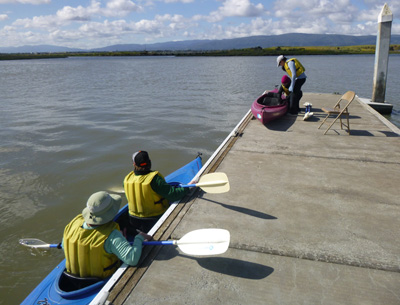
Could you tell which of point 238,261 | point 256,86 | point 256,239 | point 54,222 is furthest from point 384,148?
point 256,86

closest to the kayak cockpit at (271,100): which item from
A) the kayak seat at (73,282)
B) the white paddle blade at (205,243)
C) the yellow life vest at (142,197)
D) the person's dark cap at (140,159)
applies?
the yellow life vest at (142,197)

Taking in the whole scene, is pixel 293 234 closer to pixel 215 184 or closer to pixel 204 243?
pixel 204 243

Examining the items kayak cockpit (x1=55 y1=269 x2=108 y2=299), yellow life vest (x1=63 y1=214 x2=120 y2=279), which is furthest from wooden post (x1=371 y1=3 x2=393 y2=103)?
kayak cockpit (x1=55 y1=269 x2=108 y2=299)

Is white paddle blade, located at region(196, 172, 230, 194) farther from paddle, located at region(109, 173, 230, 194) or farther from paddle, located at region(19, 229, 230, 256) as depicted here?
paddle, located at region(19, 229, 230, 256)

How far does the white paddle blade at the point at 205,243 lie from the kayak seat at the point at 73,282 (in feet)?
3.27

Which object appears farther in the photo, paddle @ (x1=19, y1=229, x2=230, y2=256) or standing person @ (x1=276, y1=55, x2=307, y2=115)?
standing person @ (x1=276, y1=55, x2=307, y2=115)

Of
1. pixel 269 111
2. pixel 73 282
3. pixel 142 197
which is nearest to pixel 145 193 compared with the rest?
pixel 142 197

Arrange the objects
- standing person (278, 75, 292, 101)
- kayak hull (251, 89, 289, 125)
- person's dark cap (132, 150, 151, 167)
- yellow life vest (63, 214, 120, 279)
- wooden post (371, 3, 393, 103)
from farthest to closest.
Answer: wooden post (371, 3, 393, 103)
standing person (278, 75, 292, 101)
kayak hull (251, 89, 289, 125)
person's dark cap (132, 150, 151, 167)
yellow life vest (63, 214, 120, 279)

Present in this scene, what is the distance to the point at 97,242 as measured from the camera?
307 cm

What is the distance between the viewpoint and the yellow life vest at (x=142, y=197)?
13.3 feet

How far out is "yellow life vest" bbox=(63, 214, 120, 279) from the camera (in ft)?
10.1

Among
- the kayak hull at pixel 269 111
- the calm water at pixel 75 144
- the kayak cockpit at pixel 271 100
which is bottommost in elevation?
the calm water at pixel 75 144

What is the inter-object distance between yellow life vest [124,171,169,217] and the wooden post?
1344 centimetres

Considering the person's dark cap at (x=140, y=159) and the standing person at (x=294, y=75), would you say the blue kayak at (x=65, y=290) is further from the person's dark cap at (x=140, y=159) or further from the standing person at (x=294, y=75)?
the standing person at (x=294, y=75)
